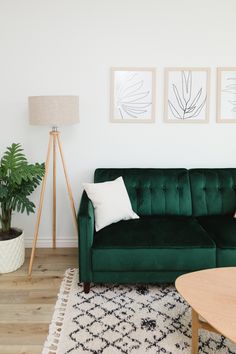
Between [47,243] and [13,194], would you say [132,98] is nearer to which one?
[13,194]

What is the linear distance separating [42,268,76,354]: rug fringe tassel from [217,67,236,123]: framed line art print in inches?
82.3

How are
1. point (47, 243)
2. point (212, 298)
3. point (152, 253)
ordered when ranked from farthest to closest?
1. point (47, 243)
2. point (152, 253)
3. point (212, 298)

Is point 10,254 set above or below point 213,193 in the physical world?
below

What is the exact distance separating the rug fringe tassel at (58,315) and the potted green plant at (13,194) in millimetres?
509

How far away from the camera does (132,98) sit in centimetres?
346

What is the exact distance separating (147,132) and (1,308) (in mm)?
2069

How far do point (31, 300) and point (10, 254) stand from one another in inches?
22.9

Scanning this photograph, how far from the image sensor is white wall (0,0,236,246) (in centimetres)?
335

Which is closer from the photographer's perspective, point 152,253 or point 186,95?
point 152,253

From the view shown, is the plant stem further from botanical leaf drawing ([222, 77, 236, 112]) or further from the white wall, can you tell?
botanical leaf drawing ([222, 77, 236, 112])

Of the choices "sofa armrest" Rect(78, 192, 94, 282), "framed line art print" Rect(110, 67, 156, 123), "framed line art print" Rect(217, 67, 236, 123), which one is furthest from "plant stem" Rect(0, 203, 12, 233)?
"framed line art print" Rect(217, 67, 236, 123)

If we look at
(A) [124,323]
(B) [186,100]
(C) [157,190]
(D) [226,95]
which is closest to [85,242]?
(A) [124,323]

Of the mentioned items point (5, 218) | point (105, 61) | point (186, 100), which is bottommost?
point (5, 218)

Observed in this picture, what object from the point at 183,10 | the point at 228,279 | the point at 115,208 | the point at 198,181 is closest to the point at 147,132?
the point at 198,181
